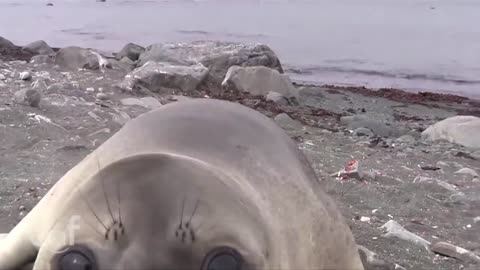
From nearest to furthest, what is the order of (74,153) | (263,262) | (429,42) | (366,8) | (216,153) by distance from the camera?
1. (263,262)
2. (216,153)
3. (74,153)
4. (429,42)
5. (366,8)

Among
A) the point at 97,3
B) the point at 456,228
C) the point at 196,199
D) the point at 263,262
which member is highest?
the point at 196,199

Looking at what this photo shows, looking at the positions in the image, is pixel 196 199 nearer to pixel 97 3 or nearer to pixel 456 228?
pixel 456 228

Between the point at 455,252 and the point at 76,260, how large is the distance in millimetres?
2754

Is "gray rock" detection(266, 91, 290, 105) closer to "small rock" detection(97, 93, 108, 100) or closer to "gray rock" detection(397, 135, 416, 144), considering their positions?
"gray rock" detection(397, 135, 416, 144)

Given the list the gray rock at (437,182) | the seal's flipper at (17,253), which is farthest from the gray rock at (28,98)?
the seal's flipper at (17,253)

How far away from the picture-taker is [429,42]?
2166 centimetres

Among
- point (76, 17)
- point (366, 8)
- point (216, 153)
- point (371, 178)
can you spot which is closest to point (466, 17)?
point (366, 8)

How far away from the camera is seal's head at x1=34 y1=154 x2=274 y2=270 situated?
1743 millimetres

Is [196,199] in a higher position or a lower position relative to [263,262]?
higher

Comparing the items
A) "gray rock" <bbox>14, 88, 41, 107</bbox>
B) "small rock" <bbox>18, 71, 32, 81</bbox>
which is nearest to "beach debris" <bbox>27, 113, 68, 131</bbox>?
"gray rock" <bbox>14, 88, 41, 107</bbox>

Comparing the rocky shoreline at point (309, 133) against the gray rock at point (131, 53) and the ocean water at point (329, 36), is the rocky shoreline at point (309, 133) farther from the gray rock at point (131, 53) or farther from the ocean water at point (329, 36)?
the ocean water at point (329, 36)

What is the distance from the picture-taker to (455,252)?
4.03m

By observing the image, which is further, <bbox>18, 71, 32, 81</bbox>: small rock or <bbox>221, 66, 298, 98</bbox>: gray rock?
<bbox>221, 66, 298, 98</bbox>: gray rock

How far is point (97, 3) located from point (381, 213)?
3936 centimetres
